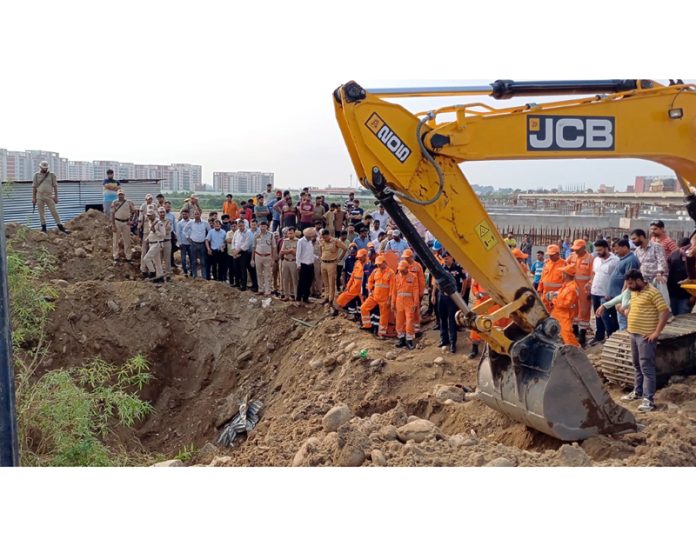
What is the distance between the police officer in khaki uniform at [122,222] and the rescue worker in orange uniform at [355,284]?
6.01m

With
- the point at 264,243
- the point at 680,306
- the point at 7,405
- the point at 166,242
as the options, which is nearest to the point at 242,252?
the point at 264,243

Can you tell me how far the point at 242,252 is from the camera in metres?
14.9

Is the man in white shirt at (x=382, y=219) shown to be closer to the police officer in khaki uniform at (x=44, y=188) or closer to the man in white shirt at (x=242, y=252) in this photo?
the man in white shirt at (x=242, y=252)

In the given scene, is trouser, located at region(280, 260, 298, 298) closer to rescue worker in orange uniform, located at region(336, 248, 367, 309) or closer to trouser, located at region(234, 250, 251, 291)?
trouser, located at region(234, 250, 251, 291)

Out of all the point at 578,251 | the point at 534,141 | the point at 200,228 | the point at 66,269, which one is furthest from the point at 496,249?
the point at 66,269

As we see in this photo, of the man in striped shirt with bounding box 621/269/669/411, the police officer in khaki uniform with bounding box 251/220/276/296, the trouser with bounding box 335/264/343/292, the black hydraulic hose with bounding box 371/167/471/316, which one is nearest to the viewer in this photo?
the black hydraulic hose with bounding box 371/167/471/316

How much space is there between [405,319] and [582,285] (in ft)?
9.31

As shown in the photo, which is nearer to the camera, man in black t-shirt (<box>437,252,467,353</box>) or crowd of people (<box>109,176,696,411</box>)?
crowd of people (<box>109,176,696,411</box>)

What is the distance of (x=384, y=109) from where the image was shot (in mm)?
6324

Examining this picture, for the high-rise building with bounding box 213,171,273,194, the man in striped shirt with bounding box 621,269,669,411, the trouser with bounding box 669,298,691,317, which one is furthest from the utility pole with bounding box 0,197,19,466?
the high-rise building with bounding box 213,171,273,194

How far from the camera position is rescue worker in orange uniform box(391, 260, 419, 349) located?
37.4ft

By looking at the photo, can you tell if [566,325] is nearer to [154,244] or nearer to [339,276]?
[339,276]

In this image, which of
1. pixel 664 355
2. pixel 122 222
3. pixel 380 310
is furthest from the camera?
pixel 122 222

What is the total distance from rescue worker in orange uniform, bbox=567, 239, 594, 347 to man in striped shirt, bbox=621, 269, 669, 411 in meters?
2.39
